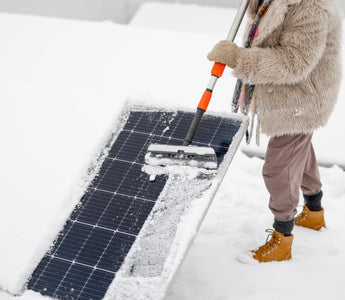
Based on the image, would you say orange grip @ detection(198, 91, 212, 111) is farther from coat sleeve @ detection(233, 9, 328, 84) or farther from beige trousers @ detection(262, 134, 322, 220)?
beige trousers @ detection(262, 134, 322, 220)

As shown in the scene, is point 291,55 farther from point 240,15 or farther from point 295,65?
point 240,15

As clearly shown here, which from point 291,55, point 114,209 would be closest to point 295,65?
point 291,55

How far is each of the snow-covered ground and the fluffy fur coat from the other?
0.45 meters

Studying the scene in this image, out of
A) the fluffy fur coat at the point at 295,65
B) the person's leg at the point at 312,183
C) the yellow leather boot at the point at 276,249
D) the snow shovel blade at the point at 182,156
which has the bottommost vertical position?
the yellow leather boot at the point at 276,249

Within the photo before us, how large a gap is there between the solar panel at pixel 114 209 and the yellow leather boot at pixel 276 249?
1.84ft

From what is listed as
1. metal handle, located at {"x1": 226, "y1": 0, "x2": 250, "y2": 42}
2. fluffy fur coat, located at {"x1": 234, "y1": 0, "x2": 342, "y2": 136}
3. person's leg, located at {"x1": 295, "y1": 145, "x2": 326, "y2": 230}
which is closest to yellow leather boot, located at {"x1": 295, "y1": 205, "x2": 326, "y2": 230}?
person's leg, located at {"x1": 295, "y1": 145, "x2": 326, "y2": 230}

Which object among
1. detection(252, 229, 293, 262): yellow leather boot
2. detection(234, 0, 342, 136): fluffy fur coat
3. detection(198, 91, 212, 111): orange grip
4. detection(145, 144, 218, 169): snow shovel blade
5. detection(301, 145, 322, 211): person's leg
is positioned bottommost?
detection(252, 229, 293, 262): yellow leather boot

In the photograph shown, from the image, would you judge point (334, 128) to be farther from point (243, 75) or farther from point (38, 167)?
point (38, 167)

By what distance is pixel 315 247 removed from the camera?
8.05 feet

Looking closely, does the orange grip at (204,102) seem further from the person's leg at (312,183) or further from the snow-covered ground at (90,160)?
the person's leg at (312,183)

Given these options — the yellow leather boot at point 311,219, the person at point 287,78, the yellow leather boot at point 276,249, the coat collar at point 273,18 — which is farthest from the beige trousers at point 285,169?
the coat collar at point 273,18

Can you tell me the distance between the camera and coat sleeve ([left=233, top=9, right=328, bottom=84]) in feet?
6.19

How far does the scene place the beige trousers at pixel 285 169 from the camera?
2.14 meters

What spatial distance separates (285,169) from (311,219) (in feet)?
1.64
